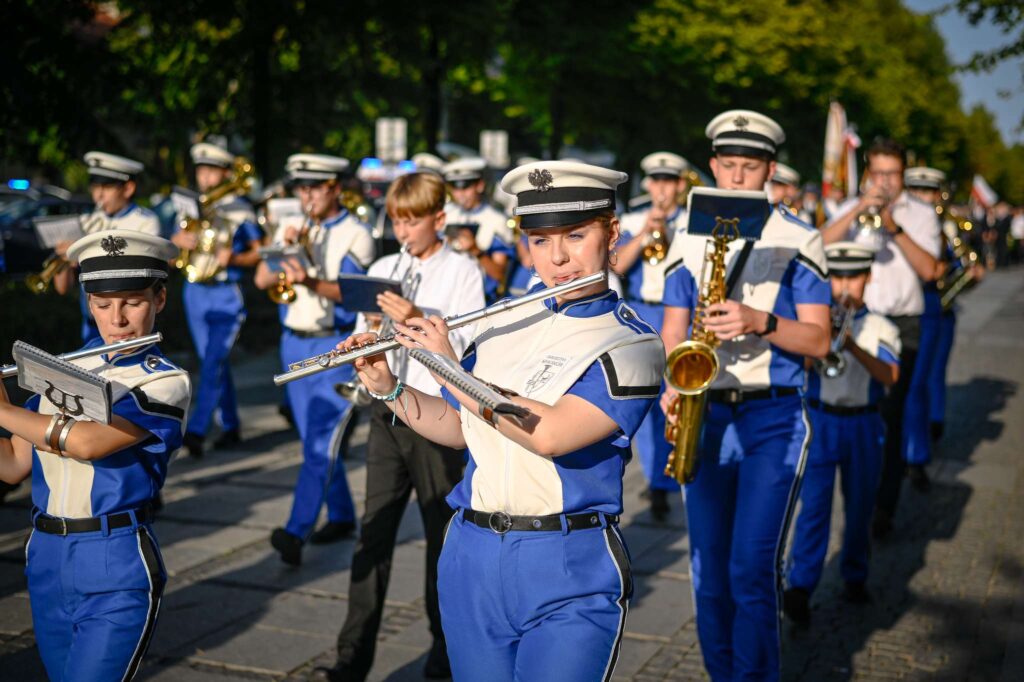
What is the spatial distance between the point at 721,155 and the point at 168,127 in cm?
1459

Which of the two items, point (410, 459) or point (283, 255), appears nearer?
point (410, 459)

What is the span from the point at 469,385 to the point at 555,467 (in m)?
0.47

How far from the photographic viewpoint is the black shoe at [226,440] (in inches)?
406

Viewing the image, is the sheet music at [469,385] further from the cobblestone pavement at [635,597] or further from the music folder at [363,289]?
the cobblestone pavement at [635,597]

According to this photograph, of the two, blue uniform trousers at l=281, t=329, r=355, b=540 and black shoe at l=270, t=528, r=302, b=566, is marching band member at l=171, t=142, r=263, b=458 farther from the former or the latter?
black shoe at l=270, t=528, r=302, b=566

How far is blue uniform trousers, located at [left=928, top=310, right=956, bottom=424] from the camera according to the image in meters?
10.7

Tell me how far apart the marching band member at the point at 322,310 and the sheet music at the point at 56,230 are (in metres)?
1.81

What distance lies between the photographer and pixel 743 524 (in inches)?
194

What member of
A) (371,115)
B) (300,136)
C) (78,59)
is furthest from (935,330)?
(371,115)

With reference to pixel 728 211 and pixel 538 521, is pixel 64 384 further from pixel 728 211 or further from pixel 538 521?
pixel 728 211

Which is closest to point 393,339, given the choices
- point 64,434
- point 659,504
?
point 64,434

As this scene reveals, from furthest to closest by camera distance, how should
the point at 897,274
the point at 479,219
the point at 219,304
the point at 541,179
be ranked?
1. the point at 479,219
2. the point at 219,304
3. the point at 897,274
4. the point at 541,179

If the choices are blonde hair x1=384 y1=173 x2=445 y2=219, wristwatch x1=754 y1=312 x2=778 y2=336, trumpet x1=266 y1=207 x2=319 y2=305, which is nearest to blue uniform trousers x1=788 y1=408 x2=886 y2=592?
wristwatch x1=754 y1=312 x2=778 y2=336

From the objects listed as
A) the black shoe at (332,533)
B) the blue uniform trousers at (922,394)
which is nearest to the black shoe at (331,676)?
the black shoe at (332,533)
